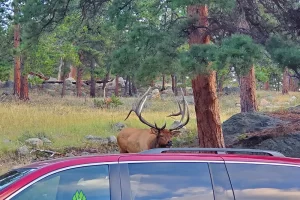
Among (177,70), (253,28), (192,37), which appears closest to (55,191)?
(177,70)

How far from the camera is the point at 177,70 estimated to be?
934 centimetres

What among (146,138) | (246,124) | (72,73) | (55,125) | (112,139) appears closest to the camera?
(146,138)

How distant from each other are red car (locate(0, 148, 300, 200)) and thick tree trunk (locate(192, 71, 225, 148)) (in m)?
6.96

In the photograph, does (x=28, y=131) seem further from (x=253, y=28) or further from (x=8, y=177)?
(x=8, y=177)

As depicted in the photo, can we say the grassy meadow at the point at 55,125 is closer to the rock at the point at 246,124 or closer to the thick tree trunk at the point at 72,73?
the rock at the point at 246,124

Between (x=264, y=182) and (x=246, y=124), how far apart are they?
10422 millimetres

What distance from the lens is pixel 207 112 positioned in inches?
456

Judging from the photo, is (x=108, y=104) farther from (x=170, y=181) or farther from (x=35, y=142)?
(x=170, y=181)

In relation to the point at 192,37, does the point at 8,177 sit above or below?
below

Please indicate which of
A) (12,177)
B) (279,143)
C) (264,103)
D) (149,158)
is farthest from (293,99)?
(12,177)

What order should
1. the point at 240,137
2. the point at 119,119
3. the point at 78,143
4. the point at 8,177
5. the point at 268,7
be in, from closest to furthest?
the point at 8,177 → the point at 268,7 → the point at 240,137 → the point at 78,143 → the point at 119,119

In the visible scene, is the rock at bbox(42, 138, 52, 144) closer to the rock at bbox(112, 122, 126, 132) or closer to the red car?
the rock at bbox(112, 122, 126, 132)

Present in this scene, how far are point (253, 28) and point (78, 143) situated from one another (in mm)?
7000

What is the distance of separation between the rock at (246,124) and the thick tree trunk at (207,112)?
2.01 m
